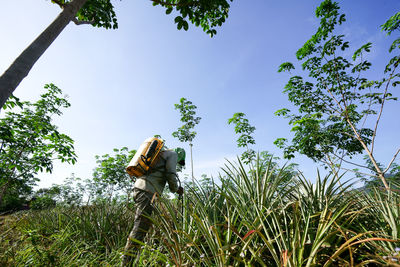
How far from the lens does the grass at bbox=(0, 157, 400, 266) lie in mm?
1115

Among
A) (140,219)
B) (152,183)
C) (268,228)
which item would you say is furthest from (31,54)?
(268,228)

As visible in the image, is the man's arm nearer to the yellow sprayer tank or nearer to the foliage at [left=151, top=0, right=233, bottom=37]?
the yellow sprayer tank

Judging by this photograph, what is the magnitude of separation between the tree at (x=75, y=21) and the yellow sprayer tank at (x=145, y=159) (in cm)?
172

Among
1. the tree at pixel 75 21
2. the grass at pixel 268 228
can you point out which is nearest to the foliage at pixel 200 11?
the tree at pixel 75 21

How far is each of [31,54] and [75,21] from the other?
1281 millimetres

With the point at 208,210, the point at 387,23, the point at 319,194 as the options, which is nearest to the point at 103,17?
the point at 208,210

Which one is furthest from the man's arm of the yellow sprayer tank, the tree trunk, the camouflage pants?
the tree trunk

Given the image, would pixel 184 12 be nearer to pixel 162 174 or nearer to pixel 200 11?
pixel 200 11

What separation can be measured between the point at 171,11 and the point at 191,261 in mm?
3772

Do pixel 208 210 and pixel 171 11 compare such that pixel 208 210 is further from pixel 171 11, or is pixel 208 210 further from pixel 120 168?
pixel 120 168

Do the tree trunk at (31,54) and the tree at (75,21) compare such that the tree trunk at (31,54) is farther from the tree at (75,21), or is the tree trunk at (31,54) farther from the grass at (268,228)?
the grass at (268,228)

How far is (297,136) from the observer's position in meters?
6.00

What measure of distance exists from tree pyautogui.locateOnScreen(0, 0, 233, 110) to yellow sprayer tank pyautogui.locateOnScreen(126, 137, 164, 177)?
67.9 inches

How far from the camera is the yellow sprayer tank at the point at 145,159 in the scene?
2930 mm
